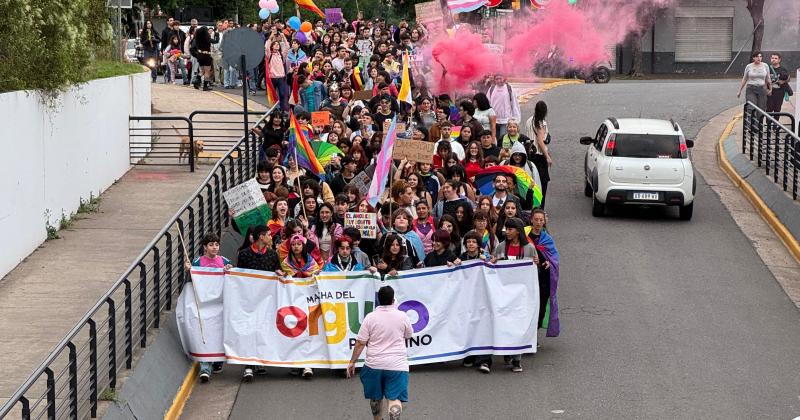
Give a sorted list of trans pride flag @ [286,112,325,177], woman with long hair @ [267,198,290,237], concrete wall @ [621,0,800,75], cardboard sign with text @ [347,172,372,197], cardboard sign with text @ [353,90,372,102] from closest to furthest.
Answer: woman with long hair @ [267,198,290,237], cardboard sign with text @ [347,172,372,197], trans pride flag @ [286,112,325,177], cardboard sign with text @ [353,90,372,102], concrete wall @ [621,0,800,75]

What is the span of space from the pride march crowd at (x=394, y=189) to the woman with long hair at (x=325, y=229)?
0.05ft

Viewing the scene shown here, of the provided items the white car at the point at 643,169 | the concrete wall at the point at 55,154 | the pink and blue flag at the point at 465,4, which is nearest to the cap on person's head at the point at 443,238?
the concrete wall at the point at 55,154

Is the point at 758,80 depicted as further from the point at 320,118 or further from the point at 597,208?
the point at 320,118

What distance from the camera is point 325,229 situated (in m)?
16.1

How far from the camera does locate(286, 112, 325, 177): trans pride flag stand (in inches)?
752

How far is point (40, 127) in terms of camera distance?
64.3 ft

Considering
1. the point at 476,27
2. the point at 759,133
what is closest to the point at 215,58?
the point at 476,27

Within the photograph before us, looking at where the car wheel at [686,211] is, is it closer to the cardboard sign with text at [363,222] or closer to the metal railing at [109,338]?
the metal railing at [109,338]

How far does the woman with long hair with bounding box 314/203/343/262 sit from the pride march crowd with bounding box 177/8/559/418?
0.05 feet

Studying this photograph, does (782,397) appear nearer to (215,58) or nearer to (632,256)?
(632,256)

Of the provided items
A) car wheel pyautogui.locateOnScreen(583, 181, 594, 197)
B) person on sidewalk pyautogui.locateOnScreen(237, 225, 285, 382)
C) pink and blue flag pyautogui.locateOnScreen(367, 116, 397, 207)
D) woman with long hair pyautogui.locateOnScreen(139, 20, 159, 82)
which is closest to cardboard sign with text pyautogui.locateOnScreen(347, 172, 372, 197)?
pink and blue flag pyautogui.locateOnScreen(367, 116, 397, 207)

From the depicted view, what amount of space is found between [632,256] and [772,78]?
12.2 meters

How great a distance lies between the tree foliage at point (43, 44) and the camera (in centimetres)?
1861

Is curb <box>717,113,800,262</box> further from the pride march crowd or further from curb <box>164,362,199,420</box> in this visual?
curb <box>164,362,199,420</box>
